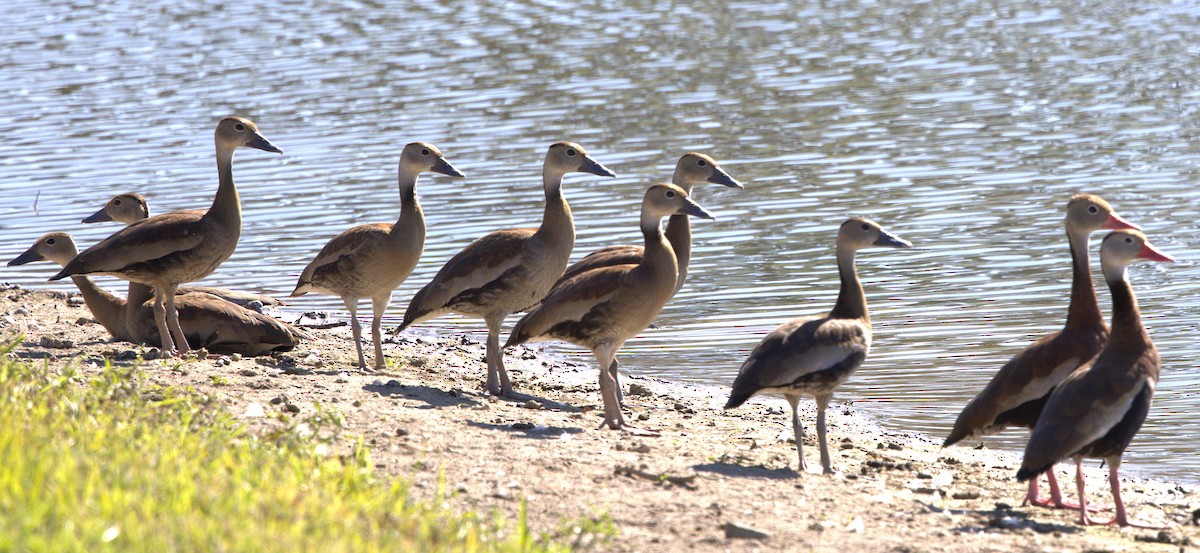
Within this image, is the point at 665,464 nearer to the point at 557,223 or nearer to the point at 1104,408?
the point at 1104,408

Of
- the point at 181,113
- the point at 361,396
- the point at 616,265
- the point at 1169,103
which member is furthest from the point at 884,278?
A: the point at 181,113

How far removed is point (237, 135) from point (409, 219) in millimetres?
1656

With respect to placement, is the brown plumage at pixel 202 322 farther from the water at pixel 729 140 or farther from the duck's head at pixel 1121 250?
the duck's head at pixel 1121 250

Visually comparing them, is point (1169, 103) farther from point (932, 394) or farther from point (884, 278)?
point (932, 394)

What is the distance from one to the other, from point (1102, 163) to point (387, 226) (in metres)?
8.62

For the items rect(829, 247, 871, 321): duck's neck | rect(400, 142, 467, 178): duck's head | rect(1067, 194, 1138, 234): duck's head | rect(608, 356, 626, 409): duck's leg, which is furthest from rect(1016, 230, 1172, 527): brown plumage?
rect(400, 142, 467, 178): duck's head

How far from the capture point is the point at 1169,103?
1905 cm

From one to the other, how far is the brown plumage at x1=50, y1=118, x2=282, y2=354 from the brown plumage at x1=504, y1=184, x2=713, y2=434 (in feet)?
8.21

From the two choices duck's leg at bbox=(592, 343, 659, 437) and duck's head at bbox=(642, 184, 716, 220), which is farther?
duck's head at bbox=(642, 184, 716, 220)

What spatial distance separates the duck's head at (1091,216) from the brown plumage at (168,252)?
18.4 ft

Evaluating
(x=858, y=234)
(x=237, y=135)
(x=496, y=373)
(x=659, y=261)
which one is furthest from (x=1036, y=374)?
(x=237, y=135)

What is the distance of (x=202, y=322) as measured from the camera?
1096 cm

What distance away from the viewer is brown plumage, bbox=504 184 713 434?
934cm

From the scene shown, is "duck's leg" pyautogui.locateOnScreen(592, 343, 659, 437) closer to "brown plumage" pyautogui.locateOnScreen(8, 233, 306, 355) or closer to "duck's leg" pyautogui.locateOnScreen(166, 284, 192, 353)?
"brown plumage" pyautogui.locateOnScreen(8, 233, 306, 355)
